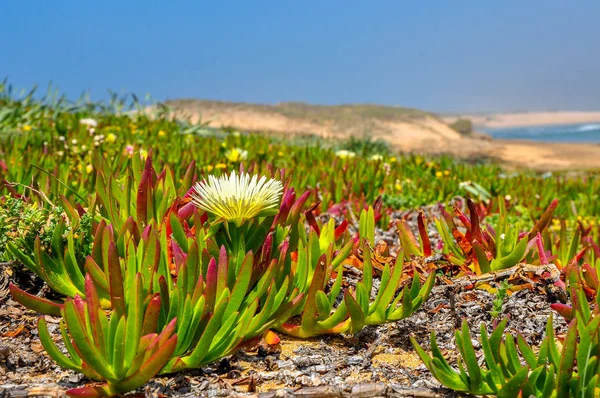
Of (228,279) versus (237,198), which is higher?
(237,198)

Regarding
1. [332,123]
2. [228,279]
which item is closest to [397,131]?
[332,123]

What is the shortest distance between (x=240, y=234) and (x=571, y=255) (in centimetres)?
180

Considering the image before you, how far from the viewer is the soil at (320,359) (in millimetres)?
1846

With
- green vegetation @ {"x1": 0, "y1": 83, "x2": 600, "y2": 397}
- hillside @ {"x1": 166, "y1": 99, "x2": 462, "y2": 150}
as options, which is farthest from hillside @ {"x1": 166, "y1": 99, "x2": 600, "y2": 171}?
green vegetation @ {"x1": 0, "y1": 83, "x2": 600, "y2": 397}

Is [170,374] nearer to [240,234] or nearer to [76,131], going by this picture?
[240,234]

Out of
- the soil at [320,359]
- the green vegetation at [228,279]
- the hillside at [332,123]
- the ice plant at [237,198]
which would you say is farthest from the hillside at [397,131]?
the ice plant at [237,198]

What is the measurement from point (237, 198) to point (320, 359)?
58cm

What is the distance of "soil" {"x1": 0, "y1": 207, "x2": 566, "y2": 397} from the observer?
72.7 inches

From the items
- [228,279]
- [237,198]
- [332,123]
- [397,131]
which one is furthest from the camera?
[397,131]

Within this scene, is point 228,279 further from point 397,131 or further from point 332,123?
point 397,131

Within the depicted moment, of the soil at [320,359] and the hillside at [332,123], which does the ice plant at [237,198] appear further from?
the hillside at [332,123]

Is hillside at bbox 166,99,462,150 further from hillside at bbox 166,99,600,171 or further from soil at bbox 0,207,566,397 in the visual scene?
soil at bbox 0,207,566,397

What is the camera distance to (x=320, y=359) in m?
2.04

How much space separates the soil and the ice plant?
456 millimetres
